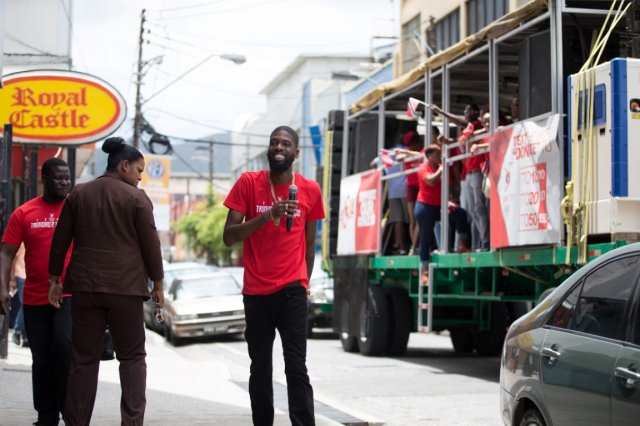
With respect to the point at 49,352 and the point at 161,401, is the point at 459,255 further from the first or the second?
the point at 49,352

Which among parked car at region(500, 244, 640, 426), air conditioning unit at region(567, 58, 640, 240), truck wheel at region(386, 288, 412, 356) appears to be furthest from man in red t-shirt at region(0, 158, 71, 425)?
truck wheel at region(386, 288, 412, 356)

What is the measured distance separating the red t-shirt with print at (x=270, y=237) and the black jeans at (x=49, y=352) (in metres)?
1.37

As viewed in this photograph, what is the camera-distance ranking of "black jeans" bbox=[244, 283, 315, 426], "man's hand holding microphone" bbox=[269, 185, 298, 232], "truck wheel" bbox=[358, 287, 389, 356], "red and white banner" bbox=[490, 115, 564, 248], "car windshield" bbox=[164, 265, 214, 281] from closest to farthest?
"man's hand holding microphone" bbox=[269, 185, 298, 232] → "black jeans" bbox=[244, 283, 315, 426] → "red and white banner" bbox=[490, 115, 564, 248] → "truck wheel" bbox=[358, 287, 389, 356] → "car windshield" bbox=[164, 265, 214, 281]

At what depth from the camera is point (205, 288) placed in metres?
23.5

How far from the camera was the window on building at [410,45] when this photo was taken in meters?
39.3

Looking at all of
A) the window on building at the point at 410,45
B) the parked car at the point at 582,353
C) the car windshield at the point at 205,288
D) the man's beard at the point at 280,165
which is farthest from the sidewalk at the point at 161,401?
the window on building at the point at 410,45

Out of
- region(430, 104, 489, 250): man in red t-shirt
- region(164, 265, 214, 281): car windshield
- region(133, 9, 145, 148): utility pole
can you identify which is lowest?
region(164, 265, 214, 281): car windshield

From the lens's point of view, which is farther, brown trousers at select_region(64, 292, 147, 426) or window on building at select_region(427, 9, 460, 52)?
window on building at select_region(427, 9, 460, 52)

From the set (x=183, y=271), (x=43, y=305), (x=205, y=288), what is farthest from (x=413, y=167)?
(x=183, y=271)

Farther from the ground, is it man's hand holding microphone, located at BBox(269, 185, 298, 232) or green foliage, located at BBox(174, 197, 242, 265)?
green foliage, located at BBox(174, 197, 242, 265)

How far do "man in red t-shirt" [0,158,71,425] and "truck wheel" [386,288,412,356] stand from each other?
33.2ft

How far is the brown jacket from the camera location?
653cm

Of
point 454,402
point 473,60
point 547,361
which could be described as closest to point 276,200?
point 547,361

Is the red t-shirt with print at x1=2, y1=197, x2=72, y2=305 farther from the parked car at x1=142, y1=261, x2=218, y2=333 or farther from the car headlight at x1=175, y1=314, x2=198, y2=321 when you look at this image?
the parked car at x1=142, y1=261, x2=218, y2=333
